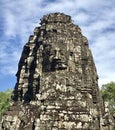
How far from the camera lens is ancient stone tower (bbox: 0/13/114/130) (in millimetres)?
15328

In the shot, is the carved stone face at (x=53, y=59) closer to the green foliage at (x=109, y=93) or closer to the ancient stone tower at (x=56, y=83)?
the ancient stone tower at (x=56, y=83)

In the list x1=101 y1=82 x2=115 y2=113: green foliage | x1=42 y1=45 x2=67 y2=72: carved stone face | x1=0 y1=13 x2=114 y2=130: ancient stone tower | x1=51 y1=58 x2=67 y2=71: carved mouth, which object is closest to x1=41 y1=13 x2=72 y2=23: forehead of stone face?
x1=0 y1=13 x2=114 y2=130: ancient stone tower

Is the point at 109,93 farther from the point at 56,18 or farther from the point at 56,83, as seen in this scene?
the point at 56,83

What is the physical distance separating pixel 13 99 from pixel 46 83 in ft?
16.3

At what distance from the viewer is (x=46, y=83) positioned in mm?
17203

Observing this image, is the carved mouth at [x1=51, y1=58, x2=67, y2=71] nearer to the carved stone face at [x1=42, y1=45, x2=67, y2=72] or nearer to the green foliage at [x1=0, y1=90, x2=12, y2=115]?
the carved stone face at [x1=42, y1=45, x2=67, y2=72]

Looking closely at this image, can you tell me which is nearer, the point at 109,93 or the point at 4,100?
the point at 109,93

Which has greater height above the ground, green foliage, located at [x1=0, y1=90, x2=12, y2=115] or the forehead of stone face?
the forehead of stone face

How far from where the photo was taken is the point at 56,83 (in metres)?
16.9

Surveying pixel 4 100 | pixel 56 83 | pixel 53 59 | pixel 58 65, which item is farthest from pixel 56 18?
pixel 4 100

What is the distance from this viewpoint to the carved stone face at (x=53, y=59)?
60.0 feet

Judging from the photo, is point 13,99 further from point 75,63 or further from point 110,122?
point 110,122

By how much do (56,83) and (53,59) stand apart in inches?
91.8

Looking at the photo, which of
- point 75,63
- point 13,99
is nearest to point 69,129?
point 75,63
